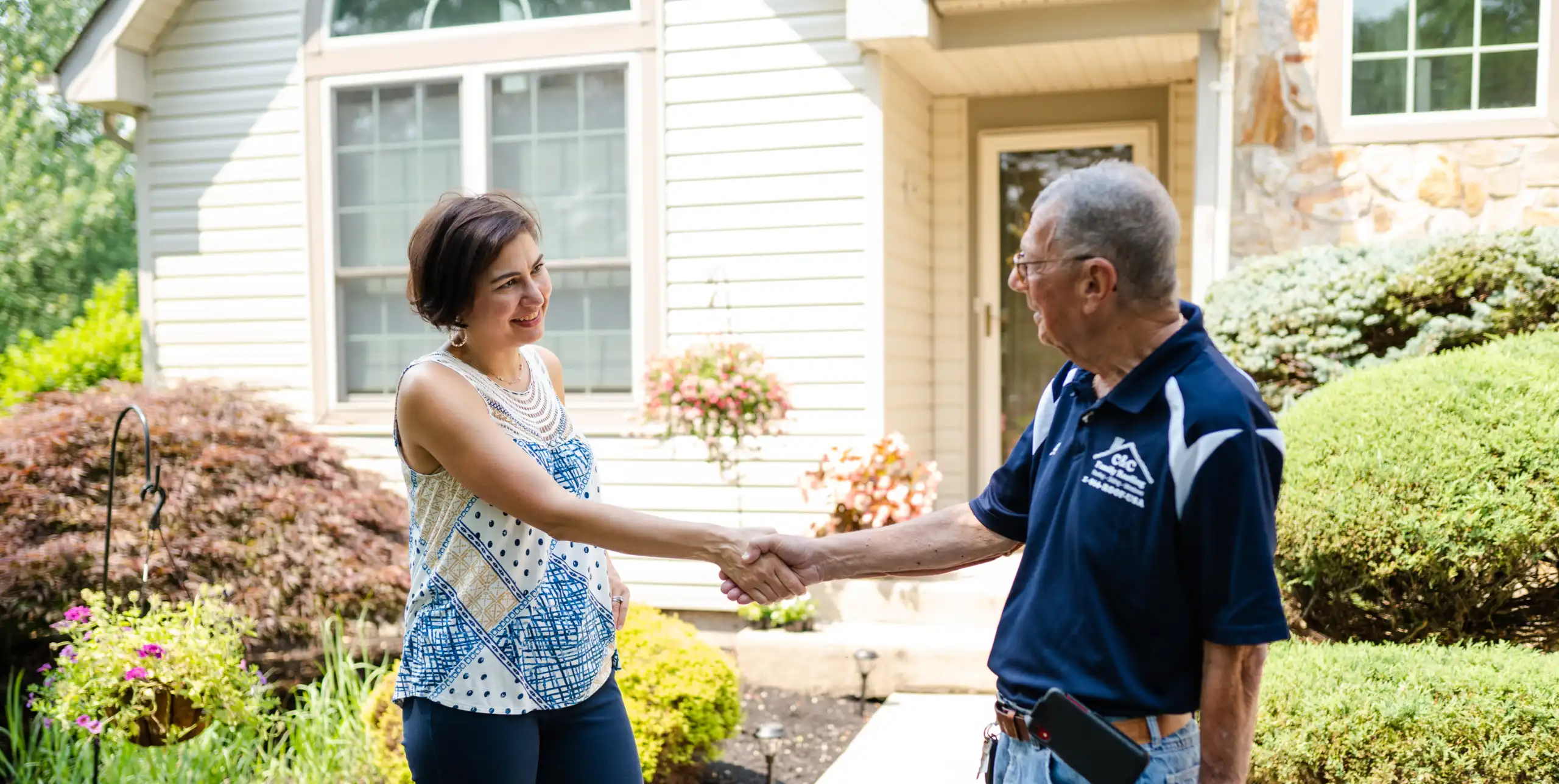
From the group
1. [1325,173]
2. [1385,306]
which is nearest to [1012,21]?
[1325,173]

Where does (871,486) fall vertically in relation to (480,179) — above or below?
below

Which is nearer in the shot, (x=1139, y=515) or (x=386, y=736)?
(x=1139, y=515)

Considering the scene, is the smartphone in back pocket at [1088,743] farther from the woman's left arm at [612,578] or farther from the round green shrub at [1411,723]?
the round green shrub at [1411,723]

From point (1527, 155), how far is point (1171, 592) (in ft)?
20.1

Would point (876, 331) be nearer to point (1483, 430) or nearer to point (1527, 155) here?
point (1483, 430)

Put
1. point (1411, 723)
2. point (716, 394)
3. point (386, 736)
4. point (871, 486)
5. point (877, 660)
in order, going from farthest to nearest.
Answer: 1. point (716, 394)
2. point (871, 486)
3. point (877, 660)
4. point (386, 736)
5. point (1411, 723)

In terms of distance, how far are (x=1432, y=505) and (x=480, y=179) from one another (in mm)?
5266

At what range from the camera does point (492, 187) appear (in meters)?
6.93

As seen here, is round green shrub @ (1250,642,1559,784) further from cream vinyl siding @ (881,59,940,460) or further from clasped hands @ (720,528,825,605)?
cream vinyl siding @ (881,59,940,460)

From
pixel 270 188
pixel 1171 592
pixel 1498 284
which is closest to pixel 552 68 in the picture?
pixel 270 188

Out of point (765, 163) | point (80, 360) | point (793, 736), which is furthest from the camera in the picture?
point (80, 360)

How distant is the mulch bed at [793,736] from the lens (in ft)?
Result: 14.8

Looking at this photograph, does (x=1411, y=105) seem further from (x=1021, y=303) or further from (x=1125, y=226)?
(x=1125, y=226)

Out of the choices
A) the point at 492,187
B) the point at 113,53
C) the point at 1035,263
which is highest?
the point at 113,53
